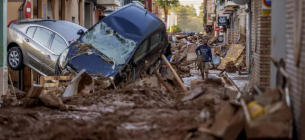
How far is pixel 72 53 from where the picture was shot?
14172 millimetres

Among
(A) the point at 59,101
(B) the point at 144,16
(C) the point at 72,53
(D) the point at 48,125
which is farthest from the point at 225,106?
(B) the point at 144,16

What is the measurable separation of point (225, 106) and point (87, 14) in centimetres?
3279

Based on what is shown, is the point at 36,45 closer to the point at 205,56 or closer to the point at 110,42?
the point at 110,42

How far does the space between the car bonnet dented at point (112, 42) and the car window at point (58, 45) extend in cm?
159

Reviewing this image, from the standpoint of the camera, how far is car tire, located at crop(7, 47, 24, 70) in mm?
16375

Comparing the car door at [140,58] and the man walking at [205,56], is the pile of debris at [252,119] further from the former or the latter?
the man walking at [205,56]

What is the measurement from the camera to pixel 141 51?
14.5 m

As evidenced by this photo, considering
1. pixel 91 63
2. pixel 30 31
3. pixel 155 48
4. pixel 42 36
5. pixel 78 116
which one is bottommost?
pixel 78 116

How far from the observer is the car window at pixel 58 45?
16.2 meters

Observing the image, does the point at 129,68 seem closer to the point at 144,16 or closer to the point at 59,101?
the point at 144,16

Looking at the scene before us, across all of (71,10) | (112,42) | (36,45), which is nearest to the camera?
(112,42)

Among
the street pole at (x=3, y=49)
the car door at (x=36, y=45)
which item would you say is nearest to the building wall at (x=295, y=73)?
the street pole at (x=3, y=49)

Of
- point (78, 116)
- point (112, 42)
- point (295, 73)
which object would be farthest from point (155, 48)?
point (295, 73)

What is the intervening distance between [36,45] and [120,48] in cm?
321
